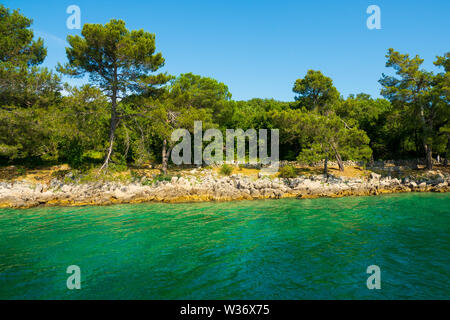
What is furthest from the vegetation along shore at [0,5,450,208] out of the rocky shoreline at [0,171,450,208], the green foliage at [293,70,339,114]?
the green foliage at [293,70,339,114]

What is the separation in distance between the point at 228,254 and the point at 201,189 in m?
14.2

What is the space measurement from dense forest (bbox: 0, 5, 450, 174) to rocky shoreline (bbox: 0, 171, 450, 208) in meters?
3.24

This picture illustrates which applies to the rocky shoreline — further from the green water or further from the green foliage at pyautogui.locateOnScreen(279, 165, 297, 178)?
the green water

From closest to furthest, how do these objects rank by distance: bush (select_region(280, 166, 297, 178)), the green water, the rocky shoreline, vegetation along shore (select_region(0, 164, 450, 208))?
the green water → the rocky shoreline → vegetation along shore (select_region(0, 164, 450, 208)) → bush (select_region(280, 166, 297, 178))

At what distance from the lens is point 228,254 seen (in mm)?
8867

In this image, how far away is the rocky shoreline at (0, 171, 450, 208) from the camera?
20.4m

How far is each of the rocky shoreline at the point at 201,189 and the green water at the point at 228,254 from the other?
4.77m

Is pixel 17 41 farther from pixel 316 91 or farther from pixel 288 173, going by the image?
pixel 316 91

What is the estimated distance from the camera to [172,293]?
6227 mm

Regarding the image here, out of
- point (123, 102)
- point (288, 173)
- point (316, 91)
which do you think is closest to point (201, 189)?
point (288, 173)

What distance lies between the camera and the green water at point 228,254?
21.0ft

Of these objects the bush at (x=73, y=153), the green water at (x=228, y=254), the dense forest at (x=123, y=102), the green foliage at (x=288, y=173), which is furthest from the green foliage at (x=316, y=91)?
the bush at (x=73, y=153)

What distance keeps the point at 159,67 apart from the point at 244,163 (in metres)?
15.7

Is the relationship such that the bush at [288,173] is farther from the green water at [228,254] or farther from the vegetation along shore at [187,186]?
the green water at [228,254]
